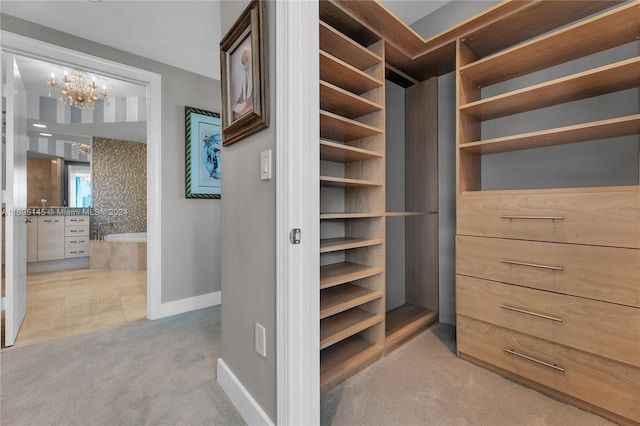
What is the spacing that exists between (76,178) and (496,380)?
7896mm

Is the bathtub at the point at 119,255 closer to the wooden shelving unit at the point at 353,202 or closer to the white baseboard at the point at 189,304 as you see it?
the white baseboard at the point at 189,304

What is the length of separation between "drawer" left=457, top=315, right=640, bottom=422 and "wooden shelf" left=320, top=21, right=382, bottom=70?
168 centimetres

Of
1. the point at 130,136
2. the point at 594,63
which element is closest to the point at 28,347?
the point at 594,63

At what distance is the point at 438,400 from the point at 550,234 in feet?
3.21

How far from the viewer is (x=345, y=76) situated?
168 centimetres

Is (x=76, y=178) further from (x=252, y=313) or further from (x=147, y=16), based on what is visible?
(x=252, y=313)

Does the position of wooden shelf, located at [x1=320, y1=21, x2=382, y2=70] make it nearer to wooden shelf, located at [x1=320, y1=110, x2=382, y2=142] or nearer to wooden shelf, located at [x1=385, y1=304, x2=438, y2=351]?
wooden shelf, located at [x1=320, y1=110, x2=382, y2=142]

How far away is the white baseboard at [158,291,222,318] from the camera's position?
252cm

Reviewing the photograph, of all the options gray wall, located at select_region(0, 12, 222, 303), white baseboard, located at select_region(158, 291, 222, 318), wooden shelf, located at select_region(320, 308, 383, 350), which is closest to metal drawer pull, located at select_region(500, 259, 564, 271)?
wooden shelf, located at select_region(320, 308, 383, 350)

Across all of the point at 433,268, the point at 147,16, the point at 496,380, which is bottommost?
the point at 496,380

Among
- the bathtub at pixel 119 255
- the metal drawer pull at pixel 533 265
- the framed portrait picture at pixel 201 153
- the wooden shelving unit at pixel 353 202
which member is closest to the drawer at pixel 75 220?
the bathtub at pixel 119 255

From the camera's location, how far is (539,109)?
1800 mm

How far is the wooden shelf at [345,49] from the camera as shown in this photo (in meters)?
1.48

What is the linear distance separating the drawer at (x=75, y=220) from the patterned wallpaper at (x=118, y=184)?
17 centimetres
